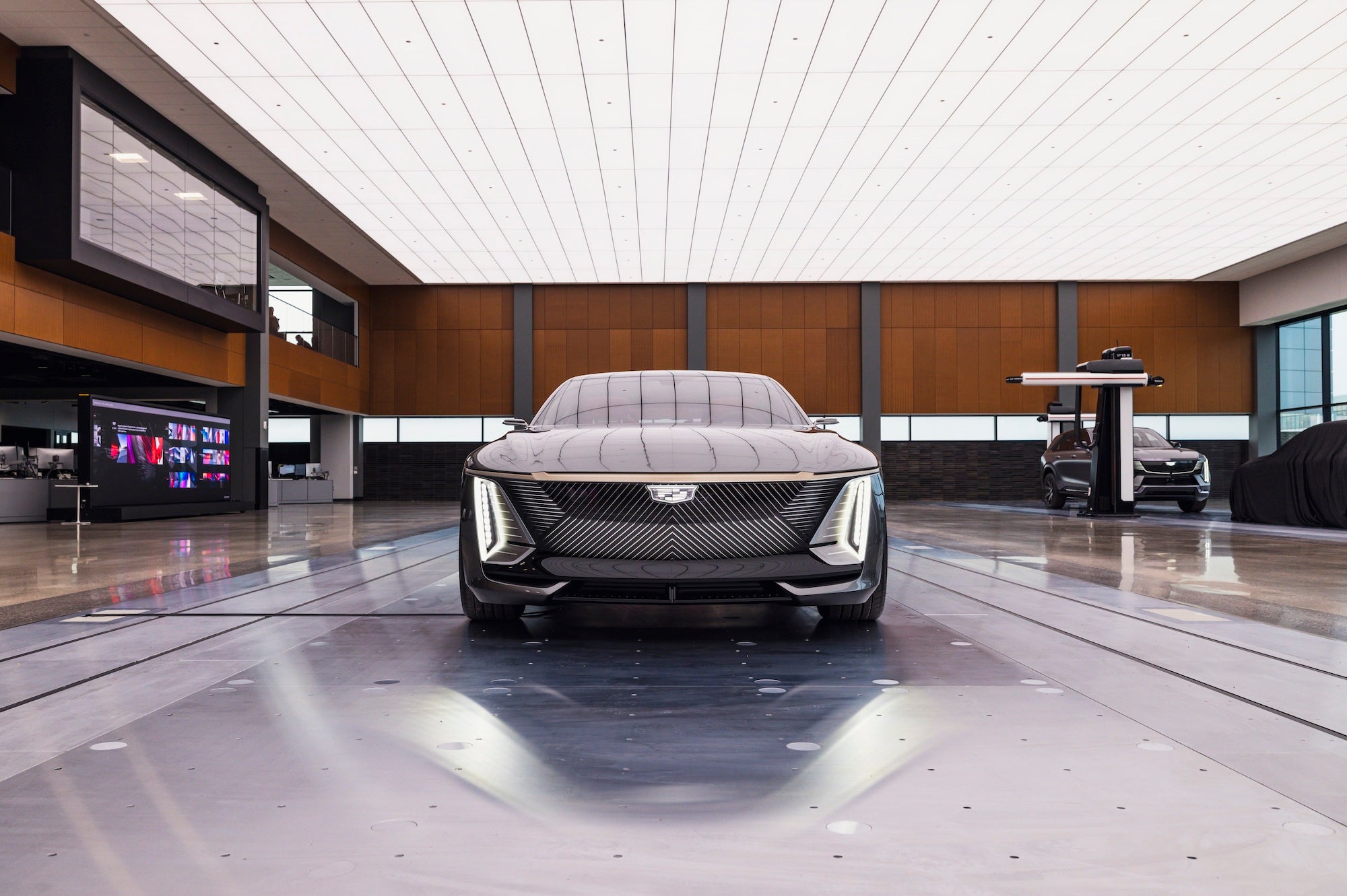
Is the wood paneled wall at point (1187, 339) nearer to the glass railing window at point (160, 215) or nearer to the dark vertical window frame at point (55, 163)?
the glass railing window at point (160, 215)

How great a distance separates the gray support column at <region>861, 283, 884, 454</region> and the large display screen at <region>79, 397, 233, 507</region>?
17.0 m

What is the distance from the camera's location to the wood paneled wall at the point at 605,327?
2552 cm

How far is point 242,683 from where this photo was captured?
2.65m

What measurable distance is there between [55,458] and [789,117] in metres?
14.4

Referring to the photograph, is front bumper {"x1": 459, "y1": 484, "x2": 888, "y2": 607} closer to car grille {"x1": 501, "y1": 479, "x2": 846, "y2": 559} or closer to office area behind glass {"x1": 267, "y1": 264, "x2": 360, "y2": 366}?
car grille {"x1": 501, "y1": 479, "x2": 846, "y2": 559}

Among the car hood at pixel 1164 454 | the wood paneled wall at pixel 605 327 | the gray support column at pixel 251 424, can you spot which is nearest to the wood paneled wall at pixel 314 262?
the gray support column at pixel 251 424

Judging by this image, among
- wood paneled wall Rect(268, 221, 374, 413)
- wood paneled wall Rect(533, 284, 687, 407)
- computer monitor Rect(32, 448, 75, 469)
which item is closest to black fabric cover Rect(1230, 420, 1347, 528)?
wood paneled wall Rect(533, 284, 687, 407)

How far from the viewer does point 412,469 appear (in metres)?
26.1

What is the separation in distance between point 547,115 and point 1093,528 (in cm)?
1038

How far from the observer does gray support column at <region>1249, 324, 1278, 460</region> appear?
25.3m

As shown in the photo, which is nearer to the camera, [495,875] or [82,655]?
[495,875]

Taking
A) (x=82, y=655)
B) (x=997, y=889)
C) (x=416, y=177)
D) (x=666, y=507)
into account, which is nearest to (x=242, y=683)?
(x=82, y=655)

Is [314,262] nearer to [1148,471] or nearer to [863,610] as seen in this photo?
[1148,471]

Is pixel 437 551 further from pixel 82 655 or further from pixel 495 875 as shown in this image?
pixel 495 875
